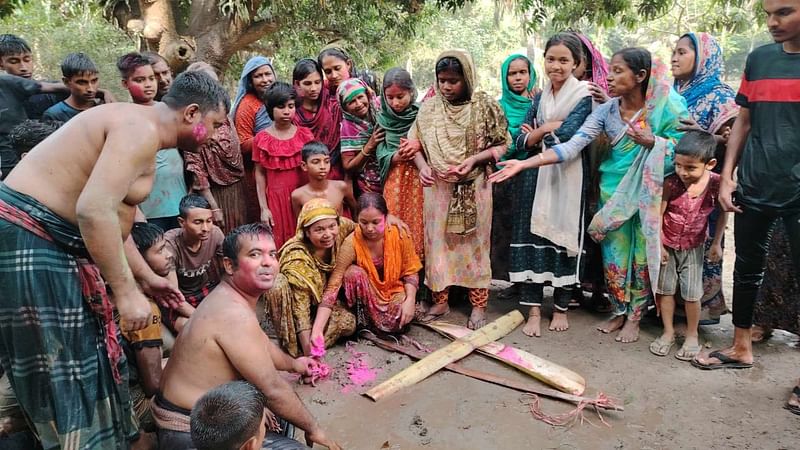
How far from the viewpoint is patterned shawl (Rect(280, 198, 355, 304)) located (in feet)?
12.0

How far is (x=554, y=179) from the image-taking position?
395 centimetres

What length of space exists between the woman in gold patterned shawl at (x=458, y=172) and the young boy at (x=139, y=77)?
190cm

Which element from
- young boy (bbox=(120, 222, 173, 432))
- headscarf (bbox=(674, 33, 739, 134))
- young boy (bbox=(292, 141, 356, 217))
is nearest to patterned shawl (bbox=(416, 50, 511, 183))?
young boy (bbox=(292, 141, 356, 217))

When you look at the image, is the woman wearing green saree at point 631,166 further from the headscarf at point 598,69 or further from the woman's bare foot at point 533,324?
the woman's bare foot at point 533,324

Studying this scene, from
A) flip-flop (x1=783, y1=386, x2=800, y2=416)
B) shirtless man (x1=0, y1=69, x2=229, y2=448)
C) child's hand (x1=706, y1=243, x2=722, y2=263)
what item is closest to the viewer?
shirtless man (x1=0, y1=69, x2=229, y2=448)

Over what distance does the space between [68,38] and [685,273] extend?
45.5 ft

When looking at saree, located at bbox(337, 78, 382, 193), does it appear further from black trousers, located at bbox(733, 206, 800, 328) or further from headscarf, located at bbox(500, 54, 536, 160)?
black trousers, located at bbox(733, 206, 800, 328)

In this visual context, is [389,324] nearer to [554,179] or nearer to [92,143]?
[554,179]

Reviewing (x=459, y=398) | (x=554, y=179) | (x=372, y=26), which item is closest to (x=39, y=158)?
(x=459, y=398)

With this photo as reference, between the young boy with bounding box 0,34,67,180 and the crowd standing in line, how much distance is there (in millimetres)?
20

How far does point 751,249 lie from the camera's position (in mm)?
3201

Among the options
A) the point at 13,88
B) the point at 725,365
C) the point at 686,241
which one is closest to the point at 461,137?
the point at 686,241

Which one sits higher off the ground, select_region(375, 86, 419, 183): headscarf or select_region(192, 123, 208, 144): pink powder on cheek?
select_region(192, 123, 208, 144): pink powder on cheek

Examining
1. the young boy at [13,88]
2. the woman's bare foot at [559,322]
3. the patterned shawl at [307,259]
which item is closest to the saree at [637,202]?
the woman's bare foot at [559,322]
